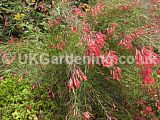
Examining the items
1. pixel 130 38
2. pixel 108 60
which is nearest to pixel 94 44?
pixel 108 60

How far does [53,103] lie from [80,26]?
3.05 feet

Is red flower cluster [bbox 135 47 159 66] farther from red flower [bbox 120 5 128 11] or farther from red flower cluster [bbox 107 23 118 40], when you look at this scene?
red flower [bbox 120 5 128 11]

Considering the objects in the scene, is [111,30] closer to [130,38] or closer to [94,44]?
[130,38]

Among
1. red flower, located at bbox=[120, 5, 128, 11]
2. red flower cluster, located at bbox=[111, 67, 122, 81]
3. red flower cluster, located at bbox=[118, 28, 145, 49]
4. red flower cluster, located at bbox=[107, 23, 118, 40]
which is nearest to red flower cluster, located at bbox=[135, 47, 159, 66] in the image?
red flower cluster, located at bbox=[118, 28, 145, 49]

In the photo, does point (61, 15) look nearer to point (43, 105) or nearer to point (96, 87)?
point (96, 87)

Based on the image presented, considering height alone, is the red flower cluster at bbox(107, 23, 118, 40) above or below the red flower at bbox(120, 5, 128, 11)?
below

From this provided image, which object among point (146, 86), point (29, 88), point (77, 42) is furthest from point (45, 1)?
point (146, 86)

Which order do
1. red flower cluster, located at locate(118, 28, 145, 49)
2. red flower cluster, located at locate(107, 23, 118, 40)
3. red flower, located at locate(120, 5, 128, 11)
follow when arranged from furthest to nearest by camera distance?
red flower, located at locate(120, 5, 128, 11), red flower cluster, located at locate(107, 23, 118, 40), red flower cluster, located at locate(118, 28, 145, 49)

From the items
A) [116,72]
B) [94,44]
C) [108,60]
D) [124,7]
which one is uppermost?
[124,7]

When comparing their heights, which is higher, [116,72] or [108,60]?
[108,60]

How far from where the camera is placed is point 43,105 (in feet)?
10.1

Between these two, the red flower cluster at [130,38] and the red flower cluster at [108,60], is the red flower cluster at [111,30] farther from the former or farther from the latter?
the red flower cluster at [108,60]

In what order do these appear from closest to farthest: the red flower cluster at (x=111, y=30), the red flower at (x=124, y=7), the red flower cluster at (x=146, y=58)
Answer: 1. the red flower cluster at (x=146, y=58)
2. the red flower cluster at (x=111, y=30)
3. the red flower at (x=124, y=7)

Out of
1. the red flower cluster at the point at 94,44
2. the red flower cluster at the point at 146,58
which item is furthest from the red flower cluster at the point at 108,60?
the red flower cluster at the point at 146,58
